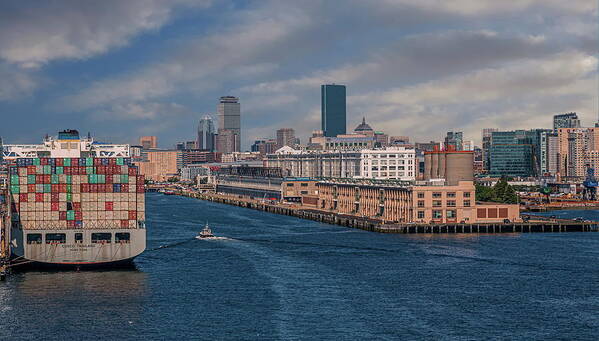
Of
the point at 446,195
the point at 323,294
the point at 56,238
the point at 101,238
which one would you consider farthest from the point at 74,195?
the point at 446,195

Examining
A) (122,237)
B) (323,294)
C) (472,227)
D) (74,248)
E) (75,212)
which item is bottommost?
(323,294)

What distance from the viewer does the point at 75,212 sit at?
85.0 metres

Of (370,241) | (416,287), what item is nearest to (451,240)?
(370,241)

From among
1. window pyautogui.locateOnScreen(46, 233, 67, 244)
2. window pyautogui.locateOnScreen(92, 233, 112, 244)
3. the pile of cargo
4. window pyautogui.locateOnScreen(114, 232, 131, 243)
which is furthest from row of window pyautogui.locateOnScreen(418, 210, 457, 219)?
window pyautogui.locateOnScreen(46, 233, 67, 244)

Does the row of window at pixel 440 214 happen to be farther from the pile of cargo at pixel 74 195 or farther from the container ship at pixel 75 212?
the pile of cargo at pixel 74 195

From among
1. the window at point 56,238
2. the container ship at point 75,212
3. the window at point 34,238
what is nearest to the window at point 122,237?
the container ship at point 75,212

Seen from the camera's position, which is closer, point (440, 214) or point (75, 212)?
point (75, 212)

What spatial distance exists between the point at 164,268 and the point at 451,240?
43.7m

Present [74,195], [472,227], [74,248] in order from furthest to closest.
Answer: [472,227] < [74,195] < [74,248]

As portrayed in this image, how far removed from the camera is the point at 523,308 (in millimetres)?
68750

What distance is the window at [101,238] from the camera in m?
85.0

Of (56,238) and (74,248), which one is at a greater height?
(56,238)

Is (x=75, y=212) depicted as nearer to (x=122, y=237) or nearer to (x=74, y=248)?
(x=74, y=248)

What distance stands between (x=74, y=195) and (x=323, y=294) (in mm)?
27589
